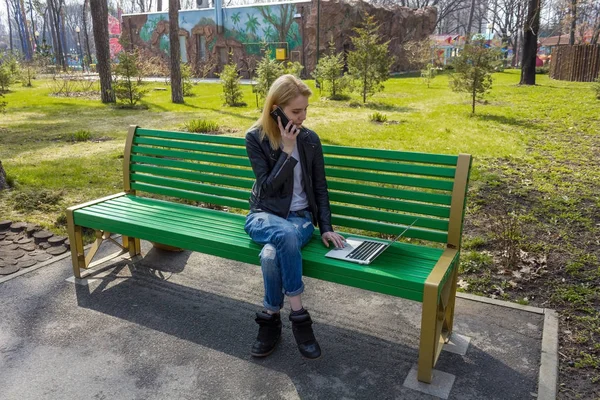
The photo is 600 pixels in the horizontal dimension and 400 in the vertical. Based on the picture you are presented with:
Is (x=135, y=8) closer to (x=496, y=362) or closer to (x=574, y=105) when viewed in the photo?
(x=574, y=105)

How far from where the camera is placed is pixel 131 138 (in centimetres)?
457

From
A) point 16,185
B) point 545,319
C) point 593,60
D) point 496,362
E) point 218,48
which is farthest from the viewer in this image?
point 218,48

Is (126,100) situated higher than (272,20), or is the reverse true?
(272,20)

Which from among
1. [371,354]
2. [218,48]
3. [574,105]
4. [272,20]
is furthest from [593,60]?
[371,354]

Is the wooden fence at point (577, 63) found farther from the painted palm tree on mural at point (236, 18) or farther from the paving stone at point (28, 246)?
the paving stone at point (28, 246)

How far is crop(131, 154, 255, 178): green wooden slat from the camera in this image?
156 inches

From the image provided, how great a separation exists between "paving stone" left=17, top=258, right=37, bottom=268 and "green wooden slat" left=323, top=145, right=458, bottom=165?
2.74m

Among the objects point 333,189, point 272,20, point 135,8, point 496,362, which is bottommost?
point 496,362

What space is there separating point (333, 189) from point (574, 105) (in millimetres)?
12913

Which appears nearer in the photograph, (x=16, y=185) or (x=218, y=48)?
(x=16, y=185)

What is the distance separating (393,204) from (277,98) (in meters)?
1.02

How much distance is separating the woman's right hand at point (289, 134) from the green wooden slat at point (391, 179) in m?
0.54

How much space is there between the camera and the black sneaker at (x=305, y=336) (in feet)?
9.84

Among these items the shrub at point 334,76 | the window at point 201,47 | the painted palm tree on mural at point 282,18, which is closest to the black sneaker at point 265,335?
the shrub at point 334,76
